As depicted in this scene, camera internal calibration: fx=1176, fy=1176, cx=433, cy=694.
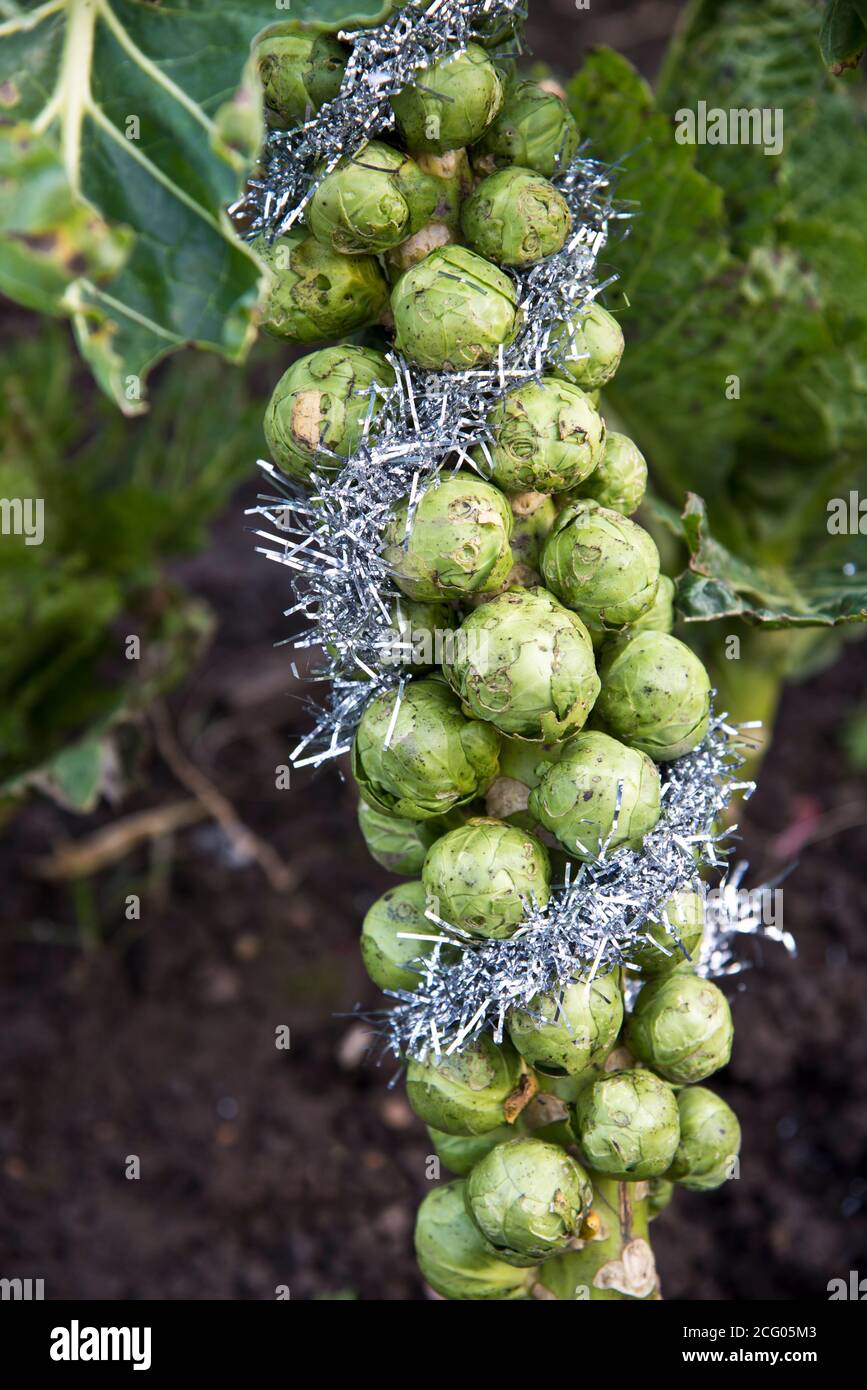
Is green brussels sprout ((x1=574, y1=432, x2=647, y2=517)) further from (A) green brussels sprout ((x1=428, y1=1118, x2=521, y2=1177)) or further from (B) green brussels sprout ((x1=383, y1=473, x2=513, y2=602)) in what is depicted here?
(A) green brussels sprout ((x1=428, y1=1118, x2=521, y2=1177))

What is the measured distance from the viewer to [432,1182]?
2039 millimetres

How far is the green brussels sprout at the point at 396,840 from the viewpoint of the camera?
111 centimetres

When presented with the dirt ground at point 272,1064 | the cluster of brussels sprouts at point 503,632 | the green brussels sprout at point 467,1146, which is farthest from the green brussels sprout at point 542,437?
the dirt ground at point 272,1064

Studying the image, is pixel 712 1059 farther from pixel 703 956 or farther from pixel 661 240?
pixel 661 240

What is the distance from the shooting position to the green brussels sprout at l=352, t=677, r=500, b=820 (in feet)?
3.07

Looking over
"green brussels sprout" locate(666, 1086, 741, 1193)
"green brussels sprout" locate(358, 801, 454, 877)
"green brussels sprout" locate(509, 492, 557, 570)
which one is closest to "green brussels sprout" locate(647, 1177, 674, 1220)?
"green brussels sprout" locate(666, 1086, 741, 1193)

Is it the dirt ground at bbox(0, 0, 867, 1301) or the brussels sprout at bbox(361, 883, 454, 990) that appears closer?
the brussels sprout at bbox(361, 883, 454, 990)

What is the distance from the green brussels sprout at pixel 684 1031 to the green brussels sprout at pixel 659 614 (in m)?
0.32

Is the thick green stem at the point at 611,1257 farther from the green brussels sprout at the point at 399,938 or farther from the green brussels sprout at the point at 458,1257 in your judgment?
the green brussels sprout at the point at 399,938

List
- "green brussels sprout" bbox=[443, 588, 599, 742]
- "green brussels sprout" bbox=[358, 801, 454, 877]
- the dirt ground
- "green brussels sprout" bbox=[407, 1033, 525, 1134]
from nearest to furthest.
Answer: "green brussels sprout" bbox=[443, 588, 599, 742] < "green brussels sprout" bbox=[407, 1033, 525, 1134] < "green brussels sprout" bbox=[358, 801, 454, 877] < the dirt ground

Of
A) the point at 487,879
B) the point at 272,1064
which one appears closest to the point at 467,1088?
the point at 487,879

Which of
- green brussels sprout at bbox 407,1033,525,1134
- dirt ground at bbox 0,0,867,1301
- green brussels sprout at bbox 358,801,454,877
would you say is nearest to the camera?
green brussels sprout at bbox 407,1033,525,1134

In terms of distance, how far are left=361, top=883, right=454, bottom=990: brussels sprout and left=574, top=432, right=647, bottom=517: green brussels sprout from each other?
1.26 feet

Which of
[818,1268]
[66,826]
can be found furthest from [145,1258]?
[818,1268]
